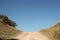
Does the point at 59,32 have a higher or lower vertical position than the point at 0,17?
lower

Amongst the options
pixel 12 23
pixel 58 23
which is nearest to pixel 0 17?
pixel 12 23

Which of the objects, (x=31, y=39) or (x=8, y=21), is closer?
(x=31, y=39)

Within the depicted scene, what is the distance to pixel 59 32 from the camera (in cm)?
2536

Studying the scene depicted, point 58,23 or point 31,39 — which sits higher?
point 58,23

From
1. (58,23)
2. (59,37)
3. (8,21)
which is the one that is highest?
(8,21)

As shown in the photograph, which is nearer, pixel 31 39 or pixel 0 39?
pixel 0 39

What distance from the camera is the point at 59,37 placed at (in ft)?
79.7

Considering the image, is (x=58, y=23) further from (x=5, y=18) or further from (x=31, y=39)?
(x=5, y=18)

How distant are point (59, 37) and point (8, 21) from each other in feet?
137

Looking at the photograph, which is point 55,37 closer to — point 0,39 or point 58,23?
point 0,39

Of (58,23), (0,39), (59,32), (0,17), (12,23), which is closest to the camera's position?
(0,39)

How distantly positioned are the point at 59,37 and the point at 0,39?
24.9 ft

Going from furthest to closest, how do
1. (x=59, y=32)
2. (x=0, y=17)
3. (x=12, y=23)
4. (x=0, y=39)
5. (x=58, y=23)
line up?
(x=12, y=23)
(x=0, y=17)
(x=58, y=23)
(x=59, y=32)
(x=0, y=39)

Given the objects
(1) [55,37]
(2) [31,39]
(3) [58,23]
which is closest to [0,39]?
(2) [31,39]
